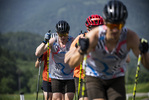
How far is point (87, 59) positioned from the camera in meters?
5.02

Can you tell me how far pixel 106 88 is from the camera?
16.2 ft

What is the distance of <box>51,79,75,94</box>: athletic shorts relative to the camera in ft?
25.9

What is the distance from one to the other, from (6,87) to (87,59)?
8776 centimetres

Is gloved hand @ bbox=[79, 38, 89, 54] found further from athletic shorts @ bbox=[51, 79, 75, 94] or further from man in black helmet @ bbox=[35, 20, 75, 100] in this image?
athletic shorts @ bbox=[51, 79, 75, 94]

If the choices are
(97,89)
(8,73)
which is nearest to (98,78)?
(97,89)

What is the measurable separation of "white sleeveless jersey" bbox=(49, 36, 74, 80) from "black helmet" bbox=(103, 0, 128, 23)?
125 inches

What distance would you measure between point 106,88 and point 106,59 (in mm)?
565

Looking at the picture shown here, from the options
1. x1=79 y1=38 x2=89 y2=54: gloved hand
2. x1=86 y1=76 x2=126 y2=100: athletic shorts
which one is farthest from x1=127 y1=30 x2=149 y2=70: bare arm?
x1=79 y1=38 x2=89 y2=54: gloved hand

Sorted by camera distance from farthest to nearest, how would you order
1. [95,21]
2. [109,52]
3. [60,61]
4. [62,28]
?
[60,61] → [62,28] → [95,21] → [109,52]

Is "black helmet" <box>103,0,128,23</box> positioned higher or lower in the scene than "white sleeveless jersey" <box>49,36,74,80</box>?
higher

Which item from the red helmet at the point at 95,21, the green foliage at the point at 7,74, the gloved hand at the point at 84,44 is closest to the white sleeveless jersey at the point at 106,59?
the gloved hand at the point at 84,44

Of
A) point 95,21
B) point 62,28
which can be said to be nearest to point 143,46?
point 95,21

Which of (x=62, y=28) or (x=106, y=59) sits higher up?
(x=62, y=28)

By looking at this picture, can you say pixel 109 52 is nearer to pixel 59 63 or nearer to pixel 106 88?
pixel 106 88
